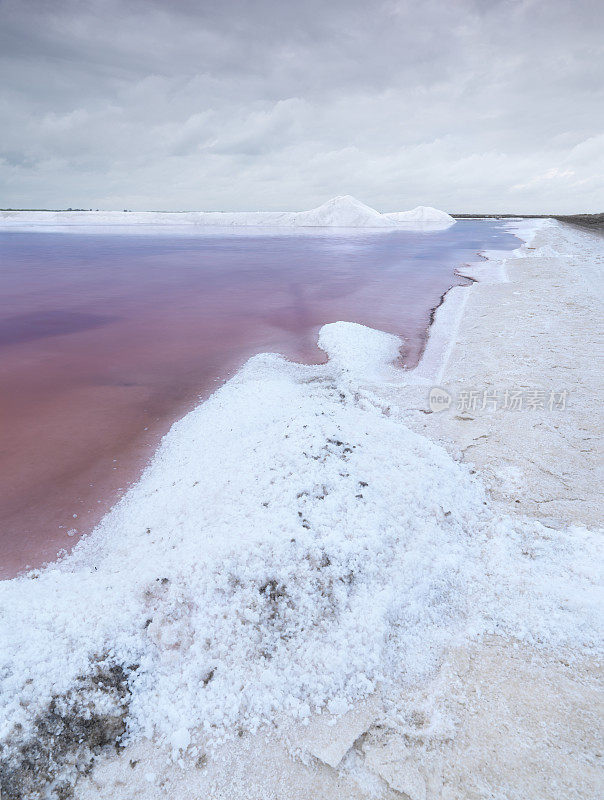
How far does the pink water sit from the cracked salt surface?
0.76 metres

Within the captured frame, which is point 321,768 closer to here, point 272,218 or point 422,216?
point 272,218

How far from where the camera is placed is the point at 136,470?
14.6 ft

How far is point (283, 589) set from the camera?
2.64 metres

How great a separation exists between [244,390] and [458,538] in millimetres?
3596

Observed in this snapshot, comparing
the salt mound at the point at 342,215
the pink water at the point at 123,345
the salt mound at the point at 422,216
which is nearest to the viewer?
the pink water at the point at 123,345

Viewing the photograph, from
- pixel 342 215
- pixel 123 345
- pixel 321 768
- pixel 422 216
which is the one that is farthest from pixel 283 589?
pixel 422 216

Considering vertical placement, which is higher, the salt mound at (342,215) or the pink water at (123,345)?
the salt mound at (342,215)

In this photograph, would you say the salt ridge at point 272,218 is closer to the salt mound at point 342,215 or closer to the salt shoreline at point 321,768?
the salt mound at point 342,215

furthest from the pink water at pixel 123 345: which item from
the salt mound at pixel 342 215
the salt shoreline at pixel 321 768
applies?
the salt mound at pixel 342 215

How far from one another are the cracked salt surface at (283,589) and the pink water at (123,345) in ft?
2.51

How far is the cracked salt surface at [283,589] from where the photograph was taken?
7.34 ft

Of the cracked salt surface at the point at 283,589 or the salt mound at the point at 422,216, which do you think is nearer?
the cracked salt surface at the point at 283,589

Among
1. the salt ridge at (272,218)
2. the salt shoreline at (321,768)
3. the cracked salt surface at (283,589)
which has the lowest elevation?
the salt shoreline at (321,768)

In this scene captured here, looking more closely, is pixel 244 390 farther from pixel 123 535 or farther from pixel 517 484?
pixel 517 484
